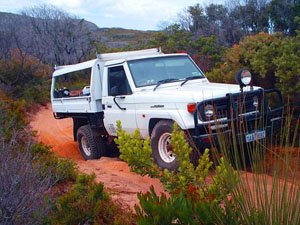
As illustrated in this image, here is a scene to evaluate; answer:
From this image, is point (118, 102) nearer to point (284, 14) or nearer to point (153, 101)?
point (153, 101)

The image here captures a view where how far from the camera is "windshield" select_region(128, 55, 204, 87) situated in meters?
8.33

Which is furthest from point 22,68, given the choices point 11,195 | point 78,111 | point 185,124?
point 11,195

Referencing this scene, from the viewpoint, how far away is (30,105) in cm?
2003

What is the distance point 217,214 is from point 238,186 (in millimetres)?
252

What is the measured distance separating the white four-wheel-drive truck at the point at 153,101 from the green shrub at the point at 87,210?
159 cm

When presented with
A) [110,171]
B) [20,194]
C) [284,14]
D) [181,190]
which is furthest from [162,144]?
[284,14]

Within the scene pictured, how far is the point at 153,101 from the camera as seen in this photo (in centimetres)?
766

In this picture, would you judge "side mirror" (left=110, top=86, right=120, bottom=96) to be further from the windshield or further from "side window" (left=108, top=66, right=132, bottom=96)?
the windshield

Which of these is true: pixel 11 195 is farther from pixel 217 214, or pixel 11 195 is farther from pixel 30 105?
pixel 30 105

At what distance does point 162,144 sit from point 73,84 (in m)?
4.38

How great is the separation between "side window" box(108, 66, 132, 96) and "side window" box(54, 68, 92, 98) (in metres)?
0.85

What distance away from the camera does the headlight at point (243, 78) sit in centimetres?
664

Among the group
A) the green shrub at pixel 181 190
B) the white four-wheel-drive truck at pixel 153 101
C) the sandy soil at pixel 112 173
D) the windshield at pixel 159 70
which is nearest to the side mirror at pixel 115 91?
the white four-wheel-drive truck at pixel 153 101

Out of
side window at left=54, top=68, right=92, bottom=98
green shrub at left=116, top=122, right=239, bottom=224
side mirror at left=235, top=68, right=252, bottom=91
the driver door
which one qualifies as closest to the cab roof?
side window at left=54, top=68, right=92, bottom=98
